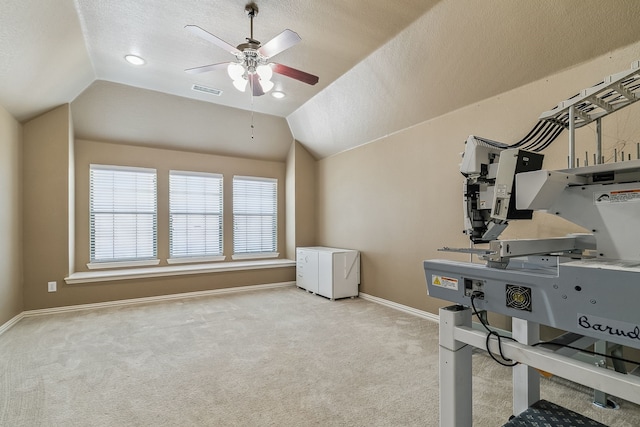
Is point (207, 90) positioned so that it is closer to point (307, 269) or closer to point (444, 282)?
point (307, 269)

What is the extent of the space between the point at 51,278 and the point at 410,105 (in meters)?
5.31

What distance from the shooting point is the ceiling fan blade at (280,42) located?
2.32 metres

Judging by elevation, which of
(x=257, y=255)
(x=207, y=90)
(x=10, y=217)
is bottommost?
(x=257, y=255)

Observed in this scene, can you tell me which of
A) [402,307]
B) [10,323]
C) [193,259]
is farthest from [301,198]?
[10,323]

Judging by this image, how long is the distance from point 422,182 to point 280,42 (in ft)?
8.03

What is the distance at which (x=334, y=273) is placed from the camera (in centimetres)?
484

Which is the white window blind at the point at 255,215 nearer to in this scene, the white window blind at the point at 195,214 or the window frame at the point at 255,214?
the window frame at the point at 255,214

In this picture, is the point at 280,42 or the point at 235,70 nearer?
the point at 280,42

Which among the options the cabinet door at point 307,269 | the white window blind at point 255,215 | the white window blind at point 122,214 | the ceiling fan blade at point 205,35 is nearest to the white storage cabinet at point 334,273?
→ the cabinet door at point 307,269

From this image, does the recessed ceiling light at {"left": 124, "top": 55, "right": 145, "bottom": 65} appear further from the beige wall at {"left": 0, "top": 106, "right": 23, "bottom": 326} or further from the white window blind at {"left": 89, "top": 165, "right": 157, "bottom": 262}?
the white window blind at {"left": 89, "top": 165, "right": 157, "bottom": 262}

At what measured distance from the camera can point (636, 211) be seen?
1.32 metres

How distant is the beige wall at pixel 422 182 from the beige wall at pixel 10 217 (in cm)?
445

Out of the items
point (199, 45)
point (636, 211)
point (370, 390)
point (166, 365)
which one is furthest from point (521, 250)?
point (199, 45)

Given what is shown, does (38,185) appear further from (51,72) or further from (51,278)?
(51,72)
